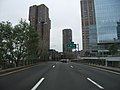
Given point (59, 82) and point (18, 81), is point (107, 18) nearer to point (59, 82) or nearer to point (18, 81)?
point (59, 82)

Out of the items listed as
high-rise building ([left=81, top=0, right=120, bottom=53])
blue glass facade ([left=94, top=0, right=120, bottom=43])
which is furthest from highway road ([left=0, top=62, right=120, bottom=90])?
blue glass facade ([left=94, top=0, right=120, bottom=43])

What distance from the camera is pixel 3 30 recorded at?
43031mm

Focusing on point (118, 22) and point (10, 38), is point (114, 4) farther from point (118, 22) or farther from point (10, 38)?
point (10, 38)

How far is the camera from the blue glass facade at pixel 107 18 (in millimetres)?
123562

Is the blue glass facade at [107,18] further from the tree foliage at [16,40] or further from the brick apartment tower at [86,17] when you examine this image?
the tree foliage at [16,40]

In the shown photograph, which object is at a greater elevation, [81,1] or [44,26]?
[81,1]

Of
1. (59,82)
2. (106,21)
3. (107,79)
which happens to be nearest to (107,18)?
(106,21)

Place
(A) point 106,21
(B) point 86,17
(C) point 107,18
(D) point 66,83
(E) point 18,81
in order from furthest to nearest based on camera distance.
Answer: (B) point 86,17, (C) point 107,18, (A) point 106,21, (E) point 18,81, (D) point 66,83

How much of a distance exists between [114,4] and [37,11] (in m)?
58.2

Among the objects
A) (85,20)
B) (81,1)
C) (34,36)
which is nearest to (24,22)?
(34,36)

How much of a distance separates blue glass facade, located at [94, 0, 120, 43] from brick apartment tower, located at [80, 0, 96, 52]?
35.9 meters

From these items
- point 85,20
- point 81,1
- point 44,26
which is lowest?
point 44,26

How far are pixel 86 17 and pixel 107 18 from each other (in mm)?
47792

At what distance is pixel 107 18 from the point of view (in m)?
127
